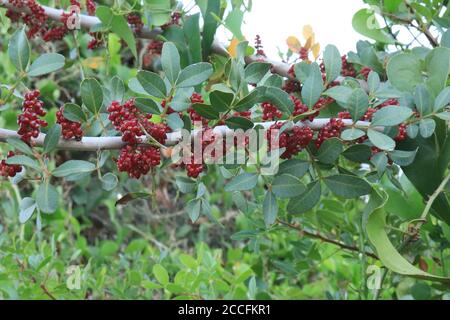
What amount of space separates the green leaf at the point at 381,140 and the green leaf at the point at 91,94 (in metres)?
0.24

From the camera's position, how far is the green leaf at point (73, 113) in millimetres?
574

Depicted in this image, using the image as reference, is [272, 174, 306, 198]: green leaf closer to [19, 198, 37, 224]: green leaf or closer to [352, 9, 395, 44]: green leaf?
[19, 198, 37, 224]: green leaf

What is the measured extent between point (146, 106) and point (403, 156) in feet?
0.76

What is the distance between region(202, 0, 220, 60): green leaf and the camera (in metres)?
0.81

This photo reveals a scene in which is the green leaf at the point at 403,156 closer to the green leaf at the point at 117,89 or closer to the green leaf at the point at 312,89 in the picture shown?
the green leaf at the point at 312,89

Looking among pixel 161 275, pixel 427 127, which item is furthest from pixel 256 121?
pixel 161 275

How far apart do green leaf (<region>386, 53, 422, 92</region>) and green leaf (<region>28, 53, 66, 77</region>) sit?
0.30 metres

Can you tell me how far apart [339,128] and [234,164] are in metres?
0.10

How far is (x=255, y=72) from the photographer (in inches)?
23.5

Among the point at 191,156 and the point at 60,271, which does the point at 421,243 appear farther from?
the point at 60,271

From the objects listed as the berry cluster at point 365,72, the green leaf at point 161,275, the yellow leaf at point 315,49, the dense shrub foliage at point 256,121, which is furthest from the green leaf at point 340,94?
the green leaf at point 161,275

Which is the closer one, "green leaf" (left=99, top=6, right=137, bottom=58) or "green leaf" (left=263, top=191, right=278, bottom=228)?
"green leaf" (left=263, top=191, right=278, bottom=228)

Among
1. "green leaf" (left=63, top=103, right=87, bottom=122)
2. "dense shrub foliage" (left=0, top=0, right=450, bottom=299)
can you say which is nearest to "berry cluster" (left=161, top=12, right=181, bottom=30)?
"dense shrub foliage" (left=0, top=0, right=450, bottom=299)

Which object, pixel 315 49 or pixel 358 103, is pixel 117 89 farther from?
pixel 315 49
